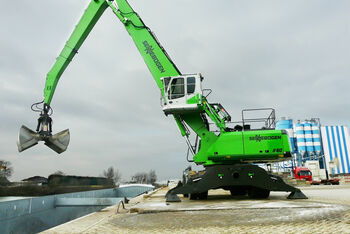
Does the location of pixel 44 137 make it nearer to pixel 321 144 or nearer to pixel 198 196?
pixel 198 196

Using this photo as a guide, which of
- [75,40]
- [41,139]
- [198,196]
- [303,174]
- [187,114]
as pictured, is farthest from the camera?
[303,174]

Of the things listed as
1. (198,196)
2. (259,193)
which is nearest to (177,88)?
(198,196)

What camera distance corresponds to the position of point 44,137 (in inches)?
360

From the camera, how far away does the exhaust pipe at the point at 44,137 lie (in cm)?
879

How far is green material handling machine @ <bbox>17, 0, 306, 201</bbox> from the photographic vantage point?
24.8 feet

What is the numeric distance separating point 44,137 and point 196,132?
5.43m

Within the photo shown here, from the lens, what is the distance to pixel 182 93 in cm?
836

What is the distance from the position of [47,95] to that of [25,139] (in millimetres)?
1928

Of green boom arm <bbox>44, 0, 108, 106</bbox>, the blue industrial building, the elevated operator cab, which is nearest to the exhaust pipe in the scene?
green boom arm <bbox>44, 0, 108, 106</bbox>

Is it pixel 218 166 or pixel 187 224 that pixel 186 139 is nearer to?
pixel 218 166

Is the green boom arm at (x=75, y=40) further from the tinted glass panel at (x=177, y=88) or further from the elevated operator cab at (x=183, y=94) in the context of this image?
the tinted glass panel at (x=177, y=88)

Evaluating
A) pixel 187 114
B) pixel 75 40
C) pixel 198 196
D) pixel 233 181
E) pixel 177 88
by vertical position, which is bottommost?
pixel 198 196

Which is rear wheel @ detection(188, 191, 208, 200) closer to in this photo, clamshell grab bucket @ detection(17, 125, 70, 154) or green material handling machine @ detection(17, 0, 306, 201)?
green material handling machine @ detection(17, 0, 306, 201)

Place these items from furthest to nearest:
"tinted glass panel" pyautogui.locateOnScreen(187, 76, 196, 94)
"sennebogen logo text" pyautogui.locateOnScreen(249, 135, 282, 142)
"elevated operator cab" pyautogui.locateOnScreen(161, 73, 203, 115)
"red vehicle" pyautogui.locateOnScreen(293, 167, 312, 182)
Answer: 1. "red vehicle" pyautogui.locateOnScreen(293, 167, 312, 182)
2. "tinted glass panel" pyautogui.locateOnScreen(187, 76, 196, 94)
3. "elevated operator cab" pyautogui.locateOnScreen(161, 73, 203, 115)
4. "sennebogen logo text" pyautogui.locateOnScreen(249, 135, 282, 142)
